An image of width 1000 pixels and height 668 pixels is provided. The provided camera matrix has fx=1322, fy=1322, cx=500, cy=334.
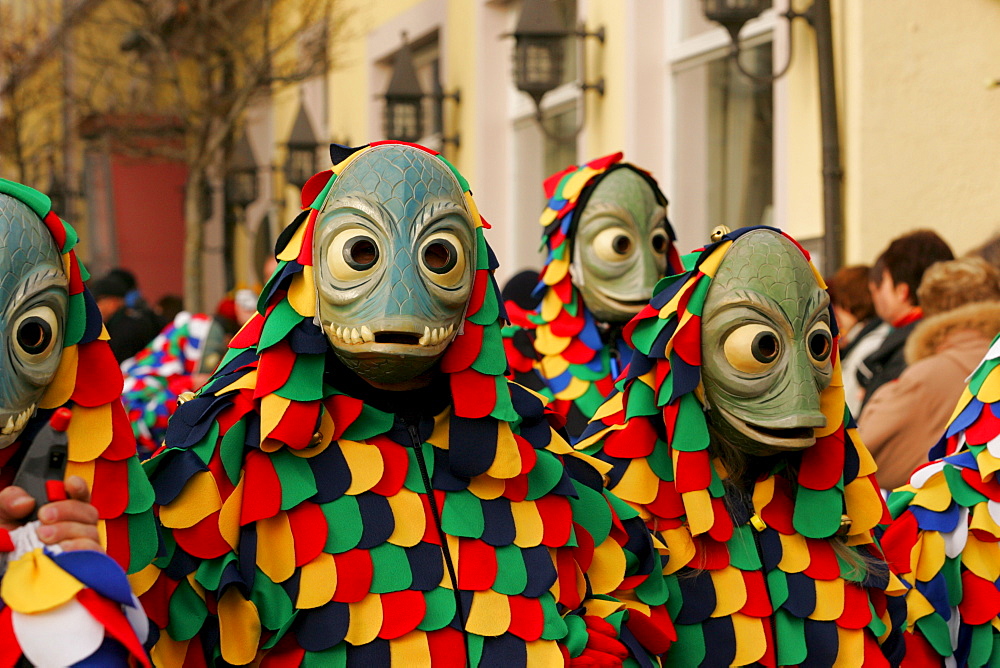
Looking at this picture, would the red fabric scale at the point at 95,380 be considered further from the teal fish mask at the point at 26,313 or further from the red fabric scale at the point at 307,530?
the red fabric scale at the point at 307,530

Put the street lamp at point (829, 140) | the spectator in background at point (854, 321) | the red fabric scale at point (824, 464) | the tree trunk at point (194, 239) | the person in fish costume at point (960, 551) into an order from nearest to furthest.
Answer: the red fabric scale at point (824, 464), the person in fish costume at point (960, 551), the spectator in background at point (854, 321), the street lamp at point (829, 140), the tree trunk at point (194, 239)

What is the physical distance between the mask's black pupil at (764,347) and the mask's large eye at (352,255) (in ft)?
2.55

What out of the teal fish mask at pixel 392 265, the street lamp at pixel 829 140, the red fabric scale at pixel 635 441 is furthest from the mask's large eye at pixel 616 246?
the street lamp at pixel 829 140

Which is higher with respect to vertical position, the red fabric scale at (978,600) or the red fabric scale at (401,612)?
the red fabric scale at (401,612)

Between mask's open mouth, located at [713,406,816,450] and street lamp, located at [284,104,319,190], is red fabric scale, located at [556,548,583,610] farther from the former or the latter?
street lamp, located at [284,104,319,190]

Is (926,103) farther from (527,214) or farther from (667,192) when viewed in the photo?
(527,214)

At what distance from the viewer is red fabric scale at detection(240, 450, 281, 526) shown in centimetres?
220

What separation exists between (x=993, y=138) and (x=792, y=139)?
38.8 inches

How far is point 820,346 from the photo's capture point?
260cm

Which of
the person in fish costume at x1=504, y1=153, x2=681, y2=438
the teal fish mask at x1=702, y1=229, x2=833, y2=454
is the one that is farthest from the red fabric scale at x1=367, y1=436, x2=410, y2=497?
the person in fish costume at x1=504, y1=153, x2=681, y2=438

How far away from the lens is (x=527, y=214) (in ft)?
31.6

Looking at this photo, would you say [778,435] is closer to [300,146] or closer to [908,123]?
[908,123]

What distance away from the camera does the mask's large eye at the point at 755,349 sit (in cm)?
253

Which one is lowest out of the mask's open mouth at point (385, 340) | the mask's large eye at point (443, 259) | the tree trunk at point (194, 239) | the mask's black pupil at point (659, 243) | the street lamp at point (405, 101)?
the tree trunk at point (194, 239)
